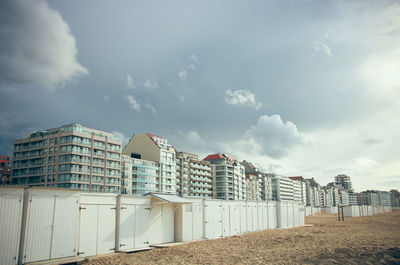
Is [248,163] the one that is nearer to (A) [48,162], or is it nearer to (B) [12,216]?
(A) [48,162]

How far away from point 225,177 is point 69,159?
6688 cm

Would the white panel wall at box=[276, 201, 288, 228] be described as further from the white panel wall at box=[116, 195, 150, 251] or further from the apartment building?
the apartment building

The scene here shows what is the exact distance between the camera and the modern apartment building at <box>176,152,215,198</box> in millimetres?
114250

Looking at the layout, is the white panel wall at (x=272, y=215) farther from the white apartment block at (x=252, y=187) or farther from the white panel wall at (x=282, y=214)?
the white apartment block at (x=252, y=187)

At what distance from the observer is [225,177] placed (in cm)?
13162

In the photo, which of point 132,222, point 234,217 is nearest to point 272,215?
point 234,217

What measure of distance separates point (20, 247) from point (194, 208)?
13766 millimetres

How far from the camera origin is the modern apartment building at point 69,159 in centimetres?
8169

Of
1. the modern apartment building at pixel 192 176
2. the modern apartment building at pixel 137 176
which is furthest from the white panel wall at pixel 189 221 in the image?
the modern apartment building at pixel 192 176

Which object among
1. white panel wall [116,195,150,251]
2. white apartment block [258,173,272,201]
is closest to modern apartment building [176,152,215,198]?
white apartment block [258,173,272,201]

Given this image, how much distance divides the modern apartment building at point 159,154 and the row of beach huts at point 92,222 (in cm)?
7426

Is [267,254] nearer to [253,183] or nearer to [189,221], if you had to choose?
[189,221]

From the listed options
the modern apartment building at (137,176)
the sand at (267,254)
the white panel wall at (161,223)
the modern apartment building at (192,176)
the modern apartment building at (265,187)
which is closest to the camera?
the sand at (267,254)

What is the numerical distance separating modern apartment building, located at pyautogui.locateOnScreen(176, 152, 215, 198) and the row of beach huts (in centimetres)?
8541
